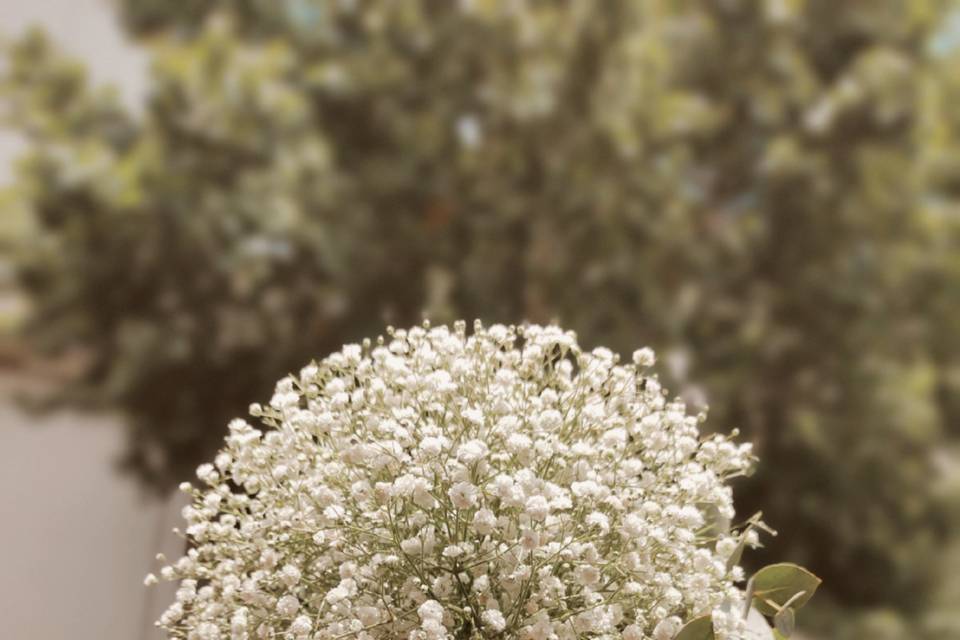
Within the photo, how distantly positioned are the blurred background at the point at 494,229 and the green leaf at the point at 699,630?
113 cm

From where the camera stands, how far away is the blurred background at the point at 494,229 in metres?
1.50

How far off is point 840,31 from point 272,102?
3.84 feet

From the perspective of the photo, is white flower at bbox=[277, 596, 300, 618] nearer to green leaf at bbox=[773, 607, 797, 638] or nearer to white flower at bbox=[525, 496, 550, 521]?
white flower at bbox=[525, 496, 550, 521]

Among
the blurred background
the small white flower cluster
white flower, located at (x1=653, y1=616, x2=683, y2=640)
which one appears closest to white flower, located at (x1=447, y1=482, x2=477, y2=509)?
the small white flower cluster

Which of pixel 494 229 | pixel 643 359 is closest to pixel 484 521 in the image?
pixel 643 359

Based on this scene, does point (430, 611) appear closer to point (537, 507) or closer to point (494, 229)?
point (537, 507)

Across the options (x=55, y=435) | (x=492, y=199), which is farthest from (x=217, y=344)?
(x=492, y=199)

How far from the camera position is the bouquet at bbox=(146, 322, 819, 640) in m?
0.40

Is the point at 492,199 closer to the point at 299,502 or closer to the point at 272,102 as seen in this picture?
the point at 272,102

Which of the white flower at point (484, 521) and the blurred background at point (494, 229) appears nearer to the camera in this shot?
the white flower at point (484, 521)

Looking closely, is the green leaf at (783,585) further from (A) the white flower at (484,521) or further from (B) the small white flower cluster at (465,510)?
(A) the white flower at (484,521)

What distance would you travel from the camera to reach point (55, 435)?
5.00ft

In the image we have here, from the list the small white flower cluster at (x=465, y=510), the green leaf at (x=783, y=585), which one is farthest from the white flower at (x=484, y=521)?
the green leaf at (x=783, y=585)

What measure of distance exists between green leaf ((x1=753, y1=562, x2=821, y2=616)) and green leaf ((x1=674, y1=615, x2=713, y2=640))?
2.6 inches
